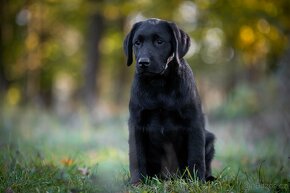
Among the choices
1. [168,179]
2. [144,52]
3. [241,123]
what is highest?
[144,52]

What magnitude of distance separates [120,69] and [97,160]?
57.0 feet

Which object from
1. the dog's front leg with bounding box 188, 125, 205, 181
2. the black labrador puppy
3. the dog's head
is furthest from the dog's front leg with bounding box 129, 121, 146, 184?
the dog's head

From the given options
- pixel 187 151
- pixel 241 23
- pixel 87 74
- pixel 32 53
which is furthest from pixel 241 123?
pixel 32 53

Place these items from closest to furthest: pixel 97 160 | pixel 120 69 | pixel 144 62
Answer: pixel 144 62 < pixel 97 160 < pixel 120 69

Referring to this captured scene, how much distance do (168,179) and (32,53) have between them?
18.4m

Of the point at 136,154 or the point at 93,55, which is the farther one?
the point at 93,55

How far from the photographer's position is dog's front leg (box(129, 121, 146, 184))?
529 centimetres

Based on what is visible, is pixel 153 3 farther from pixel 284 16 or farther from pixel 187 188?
pixel 187 188

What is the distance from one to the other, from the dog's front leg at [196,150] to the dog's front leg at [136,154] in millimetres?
501

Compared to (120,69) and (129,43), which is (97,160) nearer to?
(129,43)

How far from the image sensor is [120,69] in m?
25.3

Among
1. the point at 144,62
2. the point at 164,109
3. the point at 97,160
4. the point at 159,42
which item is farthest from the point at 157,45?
the point at 97,160

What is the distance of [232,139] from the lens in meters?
11.1

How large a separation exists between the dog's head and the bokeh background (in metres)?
1.65
